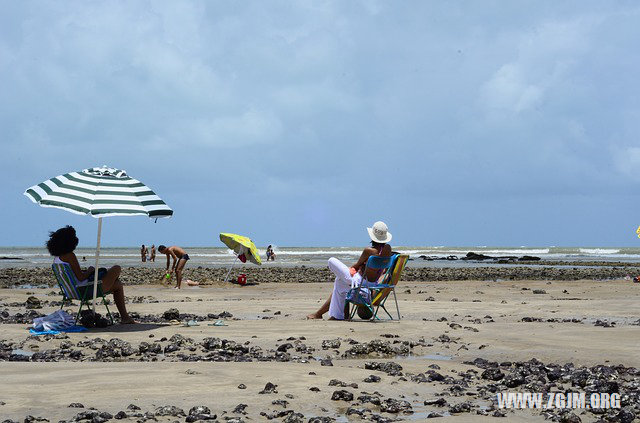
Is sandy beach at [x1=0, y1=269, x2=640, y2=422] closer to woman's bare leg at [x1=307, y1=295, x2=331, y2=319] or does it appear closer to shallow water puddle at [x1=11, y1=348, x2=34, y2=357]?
shallow water puddle at [x1=11, y1=348, x2=34, y2=357]

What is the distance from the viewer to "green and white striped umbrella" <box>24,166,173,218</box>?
10188 mm

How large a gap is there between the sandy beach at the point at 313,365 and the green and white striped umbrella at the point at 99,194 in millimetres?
1763

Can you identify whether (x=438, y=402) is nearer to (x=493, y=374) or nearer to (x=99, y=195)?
(x=493, y=374)

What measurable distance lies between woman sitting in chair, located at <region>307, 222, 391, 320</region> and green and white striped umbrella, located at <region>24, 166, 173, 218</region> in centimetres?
296

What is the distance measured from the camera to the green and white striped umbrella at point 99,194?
33.4 ft

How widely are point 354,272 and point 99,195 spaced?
434 cm

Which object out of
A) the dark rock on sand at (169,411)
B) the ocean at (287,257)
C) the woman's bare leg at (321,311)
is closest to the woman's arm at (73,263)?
the woman's bare leg at (321,311)

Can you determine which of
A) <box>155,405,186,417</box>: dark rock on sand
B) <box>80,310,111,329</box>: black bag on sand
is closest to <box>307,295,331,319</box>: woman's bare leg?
<box>80,310,111,329</box>: black bag on sand

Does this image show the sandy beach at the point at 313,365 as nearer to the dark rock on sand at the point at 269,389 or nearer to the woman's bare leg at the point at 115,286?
the dark rock on sand at the point at 269,389

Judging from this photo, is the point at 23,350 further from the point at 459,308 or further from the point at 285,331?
the point at 459,308

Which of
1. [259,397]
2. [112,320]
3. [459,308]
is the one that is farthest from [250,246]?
[259,397]

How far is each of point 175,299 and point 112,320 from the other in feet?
19.3

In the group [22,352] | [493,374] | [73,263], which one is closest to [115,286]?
[73,263]

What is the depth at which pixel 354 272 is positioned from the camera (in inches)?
481
